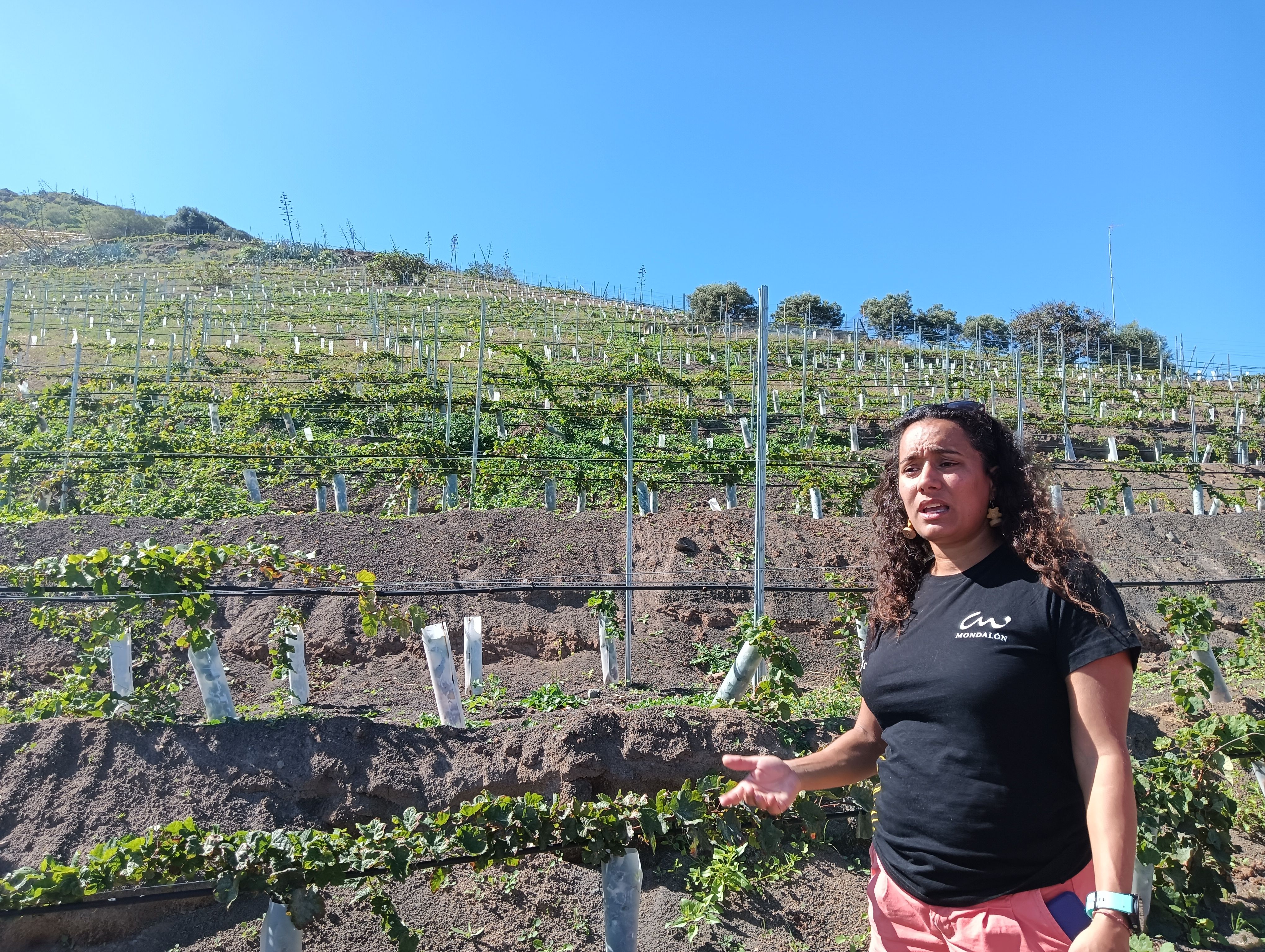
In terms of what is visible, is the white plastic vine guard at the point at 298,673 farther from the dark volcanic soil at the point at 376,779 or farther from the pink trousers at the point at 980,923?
the pink trousers at the point at 980,923

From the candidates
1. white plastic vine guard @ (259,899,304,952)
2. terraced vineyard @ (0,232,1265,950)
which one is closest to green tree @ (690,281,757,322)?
terraced vineyard @ (0,232,1265,950)

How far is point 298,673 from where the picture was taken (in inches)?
232

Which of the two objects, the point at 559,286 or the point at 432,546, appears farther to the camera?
the point at 559,286

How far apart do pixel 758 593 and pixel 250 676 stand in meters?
4.50

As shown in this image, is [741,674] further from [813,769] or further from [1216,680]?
[1216,680]

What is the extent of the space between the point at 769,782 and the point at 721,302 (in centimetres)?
4723

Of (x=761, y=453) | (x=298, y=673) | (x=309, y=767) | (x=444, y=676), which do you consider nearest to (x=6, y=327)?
(x=298, y=673)

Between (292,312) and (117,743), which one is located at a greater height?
(292,312)

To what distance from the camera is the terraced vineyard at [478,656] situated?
9.98ft

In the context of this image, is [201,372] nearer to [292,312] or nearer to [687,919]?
[292,312]

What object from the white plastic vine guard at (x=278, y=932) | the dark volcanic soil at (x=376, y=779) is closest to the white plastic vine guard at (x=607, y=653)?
the dark volcanic soil at (x=376, y=779)

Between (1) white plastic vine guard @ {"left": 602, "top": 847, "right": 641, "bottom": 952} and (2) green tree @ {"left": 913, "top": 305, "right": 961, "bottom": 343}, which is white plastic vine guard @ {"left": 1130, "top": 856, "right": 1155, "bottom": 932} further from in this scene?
(2) green tree @ {"left": 913, "top": 305, "right": 961, "bottom": 343}

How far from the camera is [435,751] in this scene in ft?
13.3

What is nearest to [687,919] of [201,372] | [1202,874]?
[1202,874]
